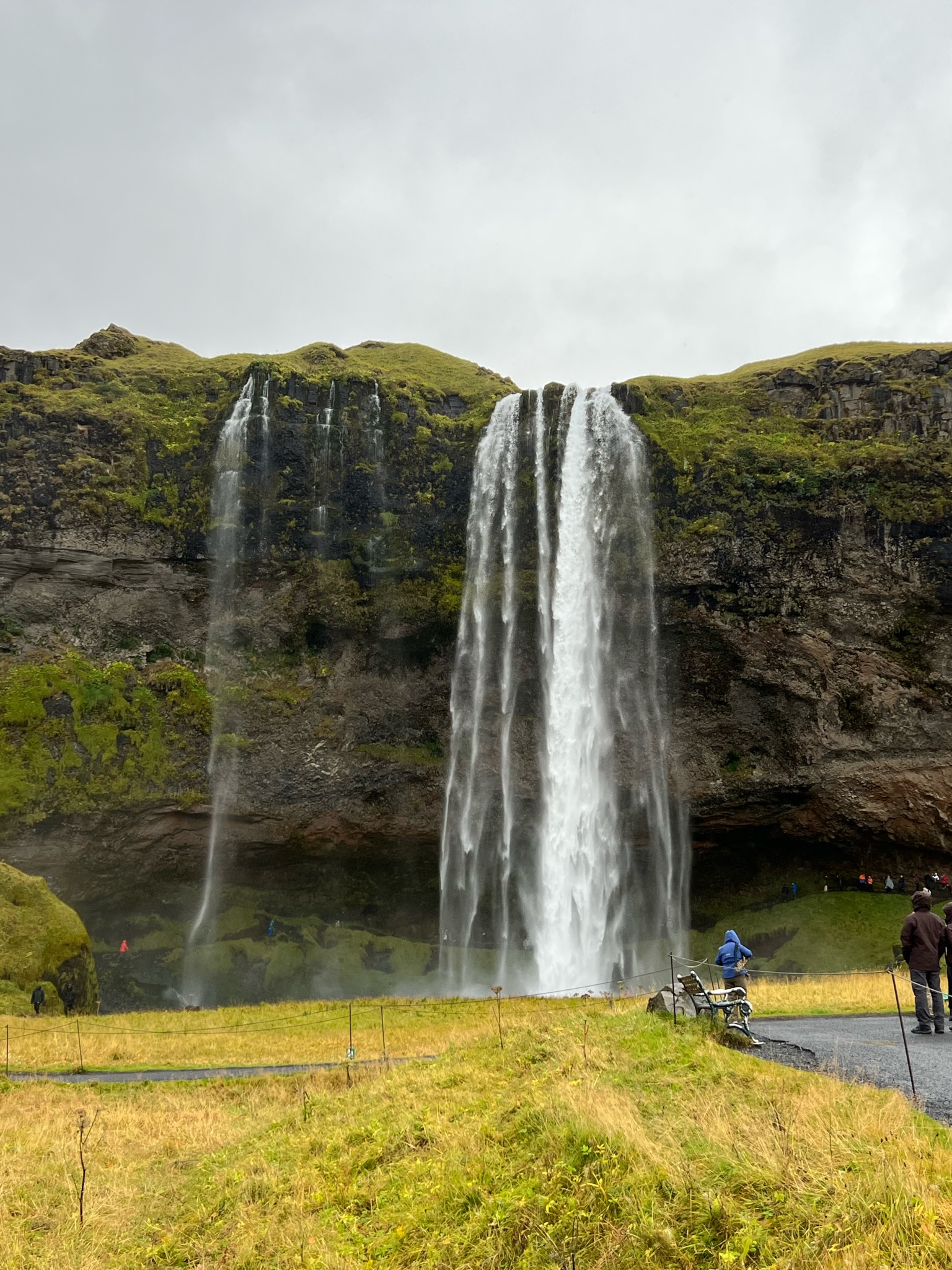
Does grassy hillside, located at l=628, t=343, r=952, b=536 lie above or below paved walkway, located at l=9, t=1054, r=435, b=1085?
above

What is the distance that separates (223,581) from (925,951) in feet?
113

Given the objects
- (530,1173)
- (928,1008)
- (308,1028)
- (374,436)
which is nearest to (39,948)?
(308,1028)

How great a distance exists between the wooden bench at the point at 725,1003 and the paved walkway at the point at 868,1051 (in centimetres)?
41

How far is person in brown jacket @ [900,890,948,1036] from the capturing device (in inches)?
494

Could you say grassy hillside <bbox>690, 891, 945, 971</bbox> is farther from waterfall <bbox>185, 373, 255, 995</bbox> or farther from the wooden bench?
the wooden bench

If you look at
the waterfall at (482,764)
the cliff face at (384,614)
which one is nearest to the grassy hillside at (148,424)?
the cliff face at (384,614)

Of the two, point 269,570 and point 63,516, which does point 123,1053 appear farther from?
point 63,516

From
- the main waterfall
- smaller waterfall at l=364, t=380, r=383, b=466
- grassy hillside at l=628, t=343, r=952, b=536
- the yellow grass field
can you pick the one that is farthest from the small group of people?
grassy hillside at l=628, t=343, r=952, b=536

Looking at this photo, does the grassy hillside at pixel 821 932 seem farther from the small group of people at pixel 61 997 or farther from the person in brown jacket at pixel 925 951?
the small group of people at pixel 61 997

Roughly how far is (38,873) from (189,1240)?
33.4m

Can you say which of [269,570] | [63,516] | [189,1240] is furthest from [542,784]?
[189,1240]

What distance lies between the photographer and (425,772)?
131 ft

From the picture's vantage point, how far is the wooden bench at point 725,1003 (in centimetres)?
1102

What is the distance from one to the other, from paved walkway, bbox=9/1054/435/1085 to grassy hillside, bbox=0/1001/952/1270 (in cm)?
367
